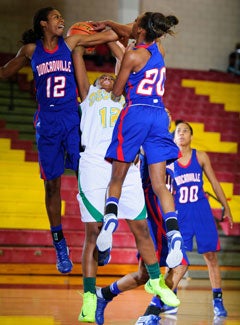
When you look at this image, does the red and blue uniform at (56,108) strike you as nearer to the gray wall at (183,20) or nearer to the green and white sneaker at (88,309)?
the green and white sneaker at (88,309)

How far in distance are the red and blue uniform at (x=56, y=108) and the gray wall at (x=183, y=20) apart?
9.86m

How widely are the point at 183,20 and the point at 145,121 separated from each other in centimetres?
1148

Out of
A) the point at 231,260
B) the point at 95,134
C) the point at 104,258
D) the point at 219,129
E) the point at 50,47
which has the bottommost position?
the point at 231,260

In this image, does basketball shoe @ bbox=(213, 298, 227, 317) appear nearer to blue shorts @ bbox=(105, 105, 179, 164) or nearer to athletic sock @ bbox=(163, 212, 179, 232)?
athletic sock @ bbox=(163, 212, 179, 232)

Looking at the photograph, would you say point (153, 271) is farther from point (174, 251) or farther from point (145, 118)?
point (145, 118)

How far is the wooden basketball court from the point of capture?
6.21 m

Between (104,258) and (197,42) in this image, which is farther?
(197,42)

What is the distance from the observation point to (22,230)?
960cm

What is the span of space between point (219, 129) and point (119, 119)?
29.6ft

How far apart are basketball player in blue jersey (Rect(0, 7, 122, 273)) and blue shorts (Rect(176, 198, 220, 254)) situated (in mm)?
1579

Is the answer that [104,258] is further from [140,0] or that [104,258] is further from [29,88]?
[140,0]

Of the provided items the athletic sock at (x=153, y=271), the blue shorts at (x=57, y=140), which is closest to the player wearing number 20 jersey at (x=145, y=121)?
the blue shorts at (x=57, y=140)

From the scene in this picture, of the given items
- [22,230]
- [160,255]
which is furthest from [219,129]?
[160,255]

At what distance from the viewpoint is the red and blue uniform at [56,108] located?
216 inches
